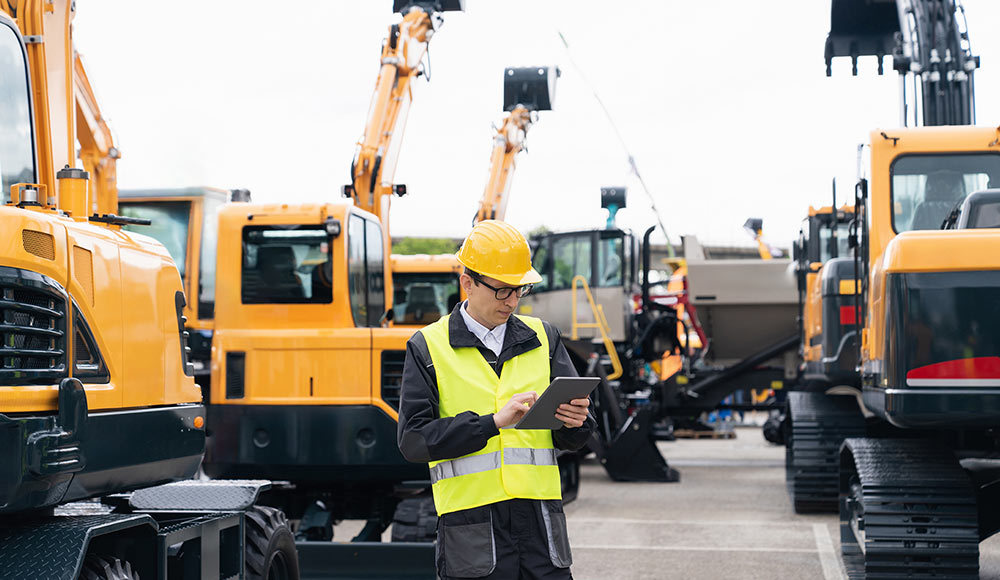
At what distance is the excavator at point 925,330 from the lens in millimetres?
5895

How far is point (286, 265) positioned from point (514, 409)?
543 centimetres

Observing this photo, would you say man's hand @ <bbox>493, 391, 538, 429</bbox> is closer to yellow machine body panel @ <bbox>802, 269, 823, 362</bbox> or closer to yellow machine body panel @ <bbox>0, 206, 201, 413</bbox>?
yellow machine body panel @ <bbox>0, 206, 201, 413</bbox>

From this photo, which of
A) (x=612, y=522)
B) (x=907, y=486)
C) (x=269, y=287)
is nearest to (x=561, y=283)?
(x=612, y=522)

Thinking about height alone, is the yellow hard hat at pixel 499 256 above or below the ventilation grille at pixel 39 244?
below

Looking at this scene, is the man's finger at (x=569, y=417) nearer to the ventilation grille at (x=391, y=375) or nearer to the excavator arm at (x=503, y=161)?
the ventilation grille at (x=391, y=375)

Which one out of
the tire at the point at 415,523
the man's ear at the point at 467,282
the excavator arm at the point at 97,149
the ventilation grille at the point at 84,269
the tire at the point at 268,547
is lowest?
the tire at the point at 415,523

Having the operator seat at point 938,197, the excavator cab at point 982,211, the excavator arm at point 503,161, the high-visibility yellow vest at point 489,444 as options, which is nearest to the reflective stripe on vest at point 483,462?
the high-visibility yellow vest at point 489,444

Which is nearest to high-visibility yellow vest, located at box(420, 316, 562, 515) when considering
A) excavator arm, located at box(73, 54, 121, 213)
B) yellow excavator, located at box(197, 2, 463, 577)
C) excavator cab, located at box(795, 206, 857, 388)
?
yellow excavator, located at box(197, 2, 463, 577)

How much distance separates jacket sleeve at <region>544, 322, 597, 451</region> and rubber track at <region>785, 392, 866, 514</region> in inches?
325

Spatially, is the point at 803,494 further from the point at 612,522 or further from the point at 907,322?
the point at 907,322

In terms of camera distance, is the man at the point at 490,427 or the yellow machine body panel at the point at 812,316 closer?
the man at the point at 490,427

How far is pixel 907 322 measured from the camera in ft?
19.5

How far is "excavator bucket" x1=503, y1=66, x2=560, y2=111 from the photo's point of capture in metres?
16.7

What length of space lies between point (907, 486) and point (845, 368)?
2563 mm
